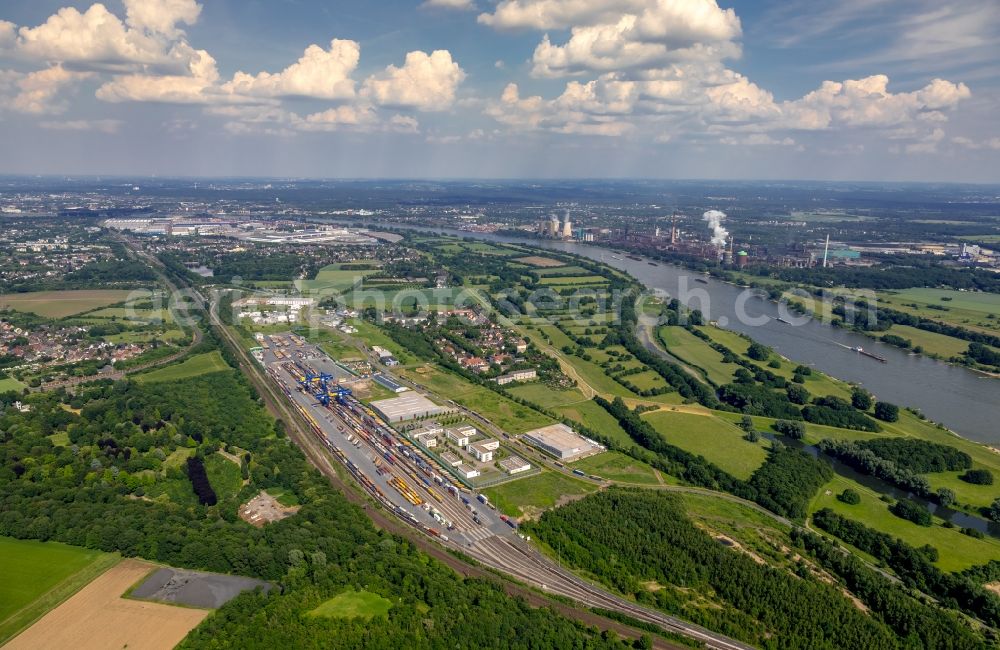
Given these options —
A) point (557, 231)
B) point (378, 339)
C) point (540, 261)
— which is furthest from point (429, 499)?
point (557, 231)

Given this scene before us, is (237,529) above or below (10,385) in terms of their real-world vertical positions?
below

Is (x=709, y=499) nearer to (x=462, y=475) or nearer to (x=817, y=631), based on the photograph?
(x=817, y=631)

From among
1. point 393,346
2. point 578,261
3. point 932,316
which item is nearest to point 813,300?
point 932,316

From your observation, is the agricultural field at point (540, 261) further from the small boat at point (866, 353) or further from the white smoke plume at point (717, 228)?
the small boat at point (866, 353)

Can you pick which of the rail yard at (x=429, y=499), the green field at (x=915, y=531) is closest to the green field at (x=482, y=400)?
the rail yard at (x=429, y=499)

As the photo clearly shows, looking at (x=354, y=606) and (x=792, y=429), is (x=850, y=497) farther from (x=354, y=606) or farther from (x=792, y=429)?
(x=354, y=606)
